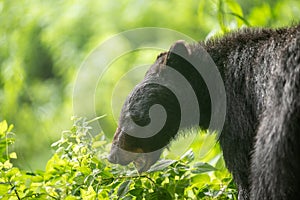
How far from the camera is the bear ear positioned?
341 centimetres

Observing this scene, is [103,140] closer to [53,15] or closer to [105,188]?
[105,188]

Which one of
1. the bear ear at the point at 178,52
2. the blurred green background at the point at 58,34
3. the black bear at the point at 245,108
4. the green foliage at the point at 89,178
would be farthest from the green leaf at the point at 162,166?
the blurred green background at the point at 58,34

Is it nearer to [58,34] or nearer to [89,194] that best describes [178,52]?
[89,194]

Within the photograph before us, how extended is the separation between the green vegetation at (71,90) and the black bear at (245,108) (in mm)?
122

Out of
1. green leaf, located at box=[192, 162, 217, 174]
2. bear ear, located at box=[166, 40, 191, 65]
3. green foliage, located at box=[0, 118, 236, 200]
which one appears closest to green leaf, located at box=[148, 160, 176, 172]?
green foliage, located at box=[0, 118, 236, 200]

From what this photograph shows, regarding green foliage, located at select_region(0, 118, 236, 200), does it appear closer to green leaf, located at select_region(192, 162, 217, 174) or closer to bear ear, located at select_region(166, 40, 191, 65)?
green leaf, located at select_region(192, 162, 217, 174)

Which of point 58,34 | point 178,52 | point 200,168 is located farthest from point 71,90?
point 200,168

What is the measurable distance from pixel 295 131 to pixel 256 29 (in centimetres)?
87

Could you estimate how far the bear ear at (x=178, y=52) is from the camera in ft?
11.2

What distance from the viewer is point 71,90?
661cm

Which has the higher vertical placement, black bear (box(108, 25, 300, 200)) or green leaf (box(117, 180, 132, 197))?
black bear (box(108, 25, 300, 200))

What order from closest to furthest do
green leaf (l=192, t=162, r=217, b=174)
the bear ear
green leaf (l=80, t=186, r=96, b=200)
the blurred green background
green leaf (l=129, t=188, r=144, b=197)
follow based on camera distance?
1. green leaf (l=80, t=186, r=96, b=200)
2. green leaf (l=129, t=188, r=144, b=197)
3. green leaf (l=192, t=162, r=217, b=174)
4. the bear ear
5. the blurred green background

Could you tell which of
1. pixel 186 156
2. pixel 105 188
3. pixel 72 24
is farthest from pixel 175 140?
pixel 72 24

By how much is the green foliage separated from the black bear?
0.20 meters
